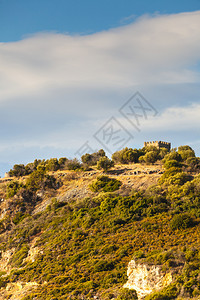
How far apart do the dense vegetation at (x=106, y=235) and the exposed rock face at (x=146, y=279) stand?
770mm

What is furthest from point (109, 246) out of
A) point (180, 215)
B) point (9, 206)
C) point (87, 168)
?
point (87, 168)

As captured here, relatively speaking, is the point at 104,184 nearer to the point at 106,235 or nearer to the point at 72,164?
the point at 106,235

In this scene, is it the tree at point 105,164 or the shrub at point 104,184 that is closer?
the shrub at point 104,184

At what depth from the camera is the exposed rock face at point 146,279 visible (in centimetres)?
2817

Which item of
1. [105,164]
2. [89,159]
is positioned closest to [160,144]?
[89,159]

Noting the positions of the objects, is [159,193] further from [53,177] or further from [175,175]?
[53,177]

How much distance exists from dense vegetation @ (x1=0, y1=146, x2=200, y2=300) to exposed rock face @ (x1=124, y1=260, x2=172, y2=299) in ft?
2.52

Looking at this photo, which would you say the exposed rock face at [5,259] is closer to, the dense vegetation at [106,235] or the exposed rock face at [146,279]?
the dense vegetation at [106,235]

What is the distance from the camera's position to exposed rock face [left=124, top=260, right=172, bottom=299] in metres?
28.2

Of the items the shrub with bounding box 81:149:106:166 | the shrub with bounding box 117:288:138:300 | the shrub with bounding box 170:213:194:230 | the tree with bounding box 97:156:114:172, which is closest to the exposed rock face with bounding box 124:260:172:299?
the shrub with bounding box 117:288:138:300

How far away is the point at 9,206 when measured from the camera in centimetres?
6125

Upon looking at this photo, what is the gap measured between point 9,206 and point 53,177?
10.5m

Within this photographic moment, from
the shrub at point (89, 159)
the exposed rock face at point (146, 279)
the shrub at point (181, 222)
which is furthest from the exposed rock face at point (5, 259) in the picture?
the shrub at point (89, 159)

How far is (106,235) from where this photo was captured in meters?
42.6
